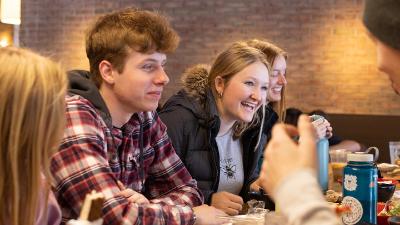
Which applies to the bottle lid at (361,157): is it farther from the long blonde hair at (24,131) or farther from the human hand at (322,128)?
the long blonde hair at (24,131)

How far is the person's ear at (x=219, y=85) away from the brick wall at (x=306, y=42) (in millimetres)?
4820

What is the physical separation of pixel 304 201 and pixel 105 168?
91cm

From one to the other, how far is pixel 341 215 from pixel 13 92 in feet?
3.52

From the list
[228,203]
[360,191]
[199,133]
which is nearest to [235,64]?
[199,133]

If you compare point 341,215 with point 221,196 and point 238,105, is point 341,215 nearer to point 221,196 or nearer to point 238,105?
point 221,196

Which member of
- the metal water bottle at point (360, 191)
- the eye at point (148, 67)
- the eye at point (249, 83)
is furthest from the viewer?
the eye at point (249, 83)

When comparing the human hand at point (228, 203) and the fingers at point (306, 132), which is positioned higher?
the fingers at point (306, 132)

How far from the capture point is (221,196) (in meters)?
2.31

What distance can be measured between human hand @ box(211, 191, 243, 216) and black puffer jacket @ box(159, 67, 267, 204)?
0.27m

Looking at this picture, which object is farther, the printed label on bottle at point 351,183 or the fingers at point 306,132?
the printed label on bottle at point 351,183

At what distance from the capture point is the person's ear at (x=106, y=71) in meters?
2.05

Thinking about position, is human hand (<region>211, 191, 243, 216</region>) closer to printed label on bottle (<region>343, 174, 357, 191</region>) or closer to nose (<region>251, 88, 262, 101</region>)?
printed label on bottle (<region>343, 174, 357, 191</region>)

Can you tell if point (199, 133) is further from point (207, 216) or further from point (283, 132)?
point (283, 132)

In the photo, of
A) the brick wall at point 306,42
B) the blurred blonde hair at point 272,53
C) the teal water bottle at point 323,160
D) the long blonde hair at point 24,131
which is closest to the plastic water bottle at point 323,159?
the teal water bottle at point 323,160
